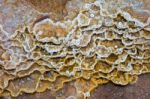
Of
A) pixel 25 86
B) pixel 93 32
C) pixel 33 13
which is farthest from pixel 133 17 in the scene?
pixel 25 86

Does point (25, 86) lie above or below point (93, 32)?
below

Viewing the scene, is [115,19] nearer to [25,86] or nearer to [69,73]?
[69,73]

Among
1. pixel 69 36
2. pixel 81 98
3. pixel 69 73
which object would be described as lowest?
pixel 81 98

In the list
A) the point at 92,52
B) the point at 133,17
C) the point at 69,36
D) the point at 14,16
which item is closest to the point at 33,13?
the point at 14,16

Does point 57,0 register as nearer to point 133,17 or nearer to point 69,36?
point 69,36

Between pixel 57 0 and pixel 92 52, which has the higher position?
pixel 57 0

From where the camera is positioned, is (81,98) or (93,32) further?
(81,98)
